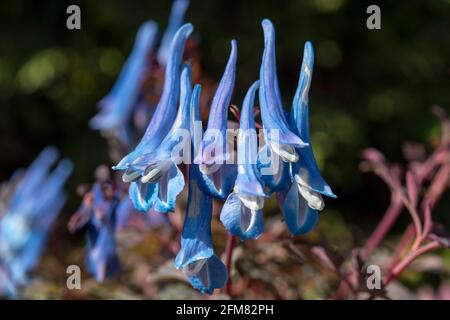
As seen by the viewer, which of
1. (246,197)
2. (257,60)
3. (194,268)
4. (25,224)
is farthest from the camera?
(257,60)

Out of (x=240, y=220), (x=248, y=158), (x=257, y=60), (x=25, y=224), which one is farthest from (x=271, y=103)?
(x=257, y=60)

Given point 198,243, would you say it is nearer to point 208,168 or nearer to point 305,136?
point 208,168

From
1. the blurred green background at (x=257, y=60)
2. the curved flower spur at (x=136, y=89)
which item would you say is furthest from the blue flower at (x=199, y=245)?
the blurred green background at (x=257, y=60)

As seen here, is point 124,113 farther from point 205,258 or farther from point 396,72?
point 396,72

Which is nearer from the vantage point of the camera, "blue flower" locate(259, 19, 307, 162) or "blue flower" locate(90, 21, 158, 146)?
"blue flower" locate(259, 19, 307, 162)

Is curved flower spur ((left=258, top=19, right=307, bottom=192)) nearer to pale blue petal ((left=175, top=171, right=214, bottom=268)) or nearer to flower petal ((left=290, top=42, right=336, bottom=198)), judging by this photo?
flower petal ((left=290, top=42, right=336, bottom=198))

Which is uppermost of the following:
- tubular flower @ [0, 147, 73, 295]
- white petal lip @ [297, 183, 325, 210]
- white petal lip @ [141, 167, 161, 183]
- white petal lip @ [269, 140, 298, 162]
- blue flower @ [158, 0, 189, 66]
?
blue flower @ [158, 0, 189, 66]

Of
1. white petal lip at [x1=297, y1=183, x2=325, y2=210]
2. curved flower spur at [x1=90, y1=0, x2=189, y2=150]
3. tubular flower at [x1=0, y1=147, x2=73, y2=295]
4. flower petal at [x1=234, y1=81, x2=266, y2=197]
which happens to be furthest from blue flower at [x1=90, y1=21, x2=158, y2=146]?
white petal lip at [x1=297, y1=183, x2=325, y2=210]
